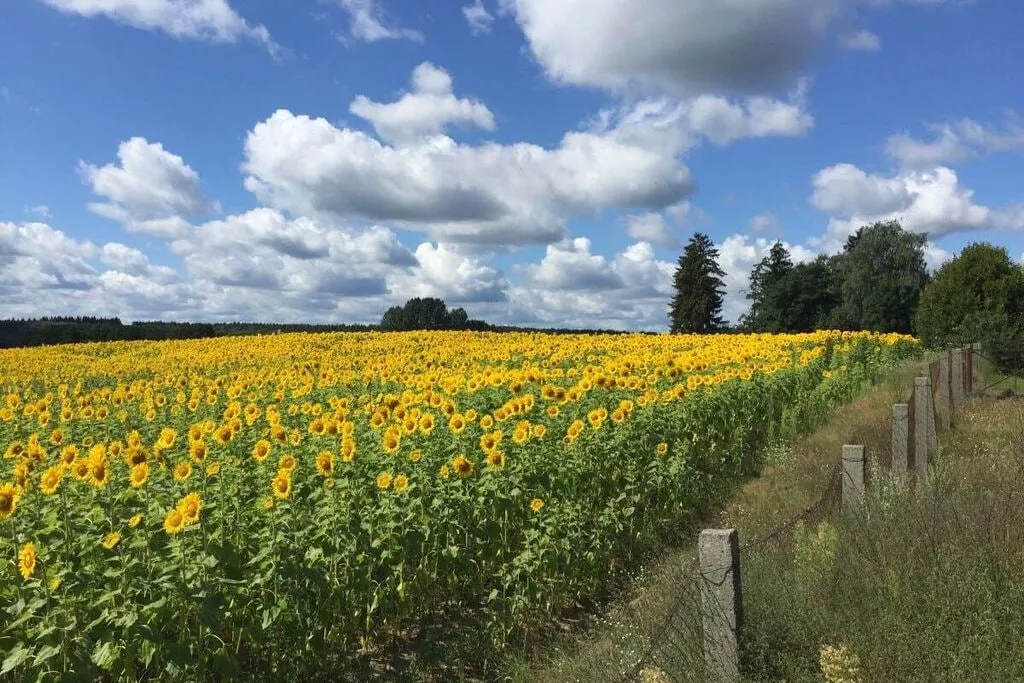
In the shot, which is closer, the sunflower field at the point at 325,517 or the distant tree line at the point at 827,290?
the sunflower field at the point at 325,517

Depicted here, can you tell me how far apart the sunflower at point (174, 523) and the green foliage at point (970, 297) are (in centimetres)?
2397

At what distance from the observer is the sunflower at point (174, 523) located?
409cm

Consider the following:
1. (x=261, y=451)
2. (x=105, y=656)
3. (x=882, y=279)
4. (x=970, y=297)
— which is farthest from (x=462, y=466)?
(x=882, y=279)

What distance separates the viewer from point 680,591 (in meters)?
4.35

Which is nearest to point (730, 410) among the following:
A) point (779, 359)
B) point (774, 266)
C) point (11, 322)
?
point (779, 359)

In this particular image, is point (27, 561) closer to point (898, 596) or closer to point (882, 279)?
point (898, 596)

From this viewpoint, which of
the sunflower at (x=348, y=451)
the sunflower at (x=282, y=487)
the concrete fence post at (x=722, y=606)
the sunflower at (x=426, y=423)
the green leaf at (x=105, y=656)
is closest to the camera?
the green leaf at (x=105, y=656)

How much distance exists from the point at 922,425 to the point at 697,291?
58.3 metres

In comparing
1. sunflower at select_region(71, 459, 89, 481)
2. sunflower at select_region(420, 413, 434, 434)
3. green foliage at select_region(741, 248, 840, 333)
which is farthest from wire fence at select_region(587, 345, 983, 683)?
green foliage at select_region(741, 248, 840, 333)

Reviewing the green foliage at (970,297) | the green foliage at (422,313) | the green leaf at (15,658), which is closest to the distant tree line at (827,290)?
the green foliage at (422,313)

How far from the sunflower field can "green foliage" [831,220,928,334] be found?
52.8 meters

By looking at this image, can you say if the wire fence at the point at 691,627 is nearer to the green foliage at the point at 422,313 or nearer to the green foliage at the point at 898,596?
the green foliage at the point at 898,596

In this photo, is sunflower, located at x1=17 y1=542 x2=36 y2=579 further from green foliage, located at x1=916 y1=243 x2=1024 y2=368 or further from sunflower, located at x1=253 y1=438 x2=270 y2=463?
green foliage, located at x1=916 y1=243 x2=1024 y2=368

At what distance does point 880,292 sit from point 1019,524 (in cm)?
5977
